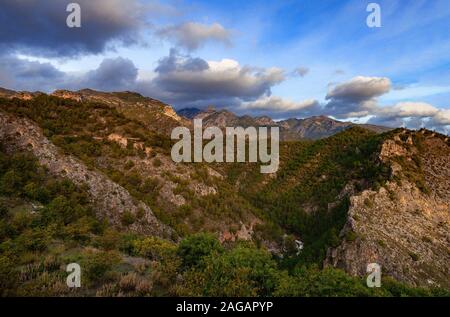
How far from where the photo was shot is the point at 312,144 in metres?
128

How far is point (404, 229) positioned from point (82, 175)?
155ft

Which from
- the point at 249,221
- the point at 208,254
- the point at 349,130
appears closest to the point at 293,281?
the point at 208,254

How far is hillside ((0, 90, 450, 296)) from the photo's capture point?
12.2 metres

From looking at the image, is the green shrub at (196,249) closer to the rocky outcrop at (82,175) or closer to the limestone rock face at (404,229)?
the rocky outcrop at (82,175)

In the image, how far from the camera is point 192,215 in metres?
51.8

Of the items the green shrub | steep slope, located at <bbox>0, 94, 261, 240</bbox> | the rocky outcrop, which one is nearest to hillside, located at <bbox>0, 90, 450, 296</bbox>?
the green shrub

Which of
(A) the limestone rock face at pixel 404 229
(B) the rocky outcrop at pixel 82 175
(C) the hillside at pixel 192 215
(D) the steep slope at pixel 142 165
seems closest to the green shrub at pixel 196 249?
(C) the hillside at pixel 192 215

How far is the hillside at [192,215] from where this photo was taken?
12.2m

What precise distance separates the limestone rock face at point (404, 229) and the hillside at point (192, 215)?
208 mm

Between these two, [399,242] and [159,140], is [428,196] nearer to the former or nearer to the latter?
[399,242]

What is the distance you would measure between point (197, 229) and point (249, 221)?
17.7 metres

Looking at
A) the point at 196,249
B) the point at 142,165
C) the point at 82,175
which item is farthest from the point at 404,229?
the point at 82,175

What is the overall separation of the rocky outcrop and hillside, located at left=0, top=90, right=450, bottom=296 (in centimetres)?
16
